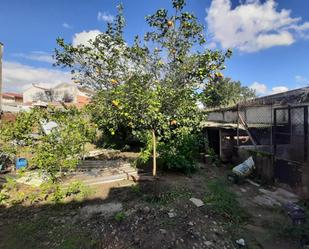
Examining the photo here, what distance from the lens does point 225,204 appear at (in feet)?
15.2

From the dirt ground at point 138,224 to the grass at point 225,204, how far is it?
115 mm

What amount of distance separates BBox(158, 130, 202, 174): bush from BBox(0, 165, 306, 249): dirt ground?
4.60ft

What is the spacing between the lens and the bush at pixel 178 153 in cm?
671

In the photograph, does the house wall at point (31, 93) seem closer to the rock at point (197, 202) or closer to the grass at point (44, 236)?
the grass at point (44, 236)

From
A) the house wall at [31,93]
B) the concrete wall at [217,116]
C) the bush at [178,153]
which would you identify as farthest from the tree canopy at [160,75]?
the house wall at [31,93]

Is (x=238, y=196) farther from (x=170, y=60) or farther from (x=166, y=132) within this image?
(x=170, y=60)

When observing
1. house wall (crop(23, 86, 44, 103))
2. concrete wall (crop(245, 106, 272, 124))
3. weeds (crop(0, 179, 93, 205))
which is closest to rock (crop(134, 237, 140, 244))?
weeds (crop(0, 179, 93, 205))

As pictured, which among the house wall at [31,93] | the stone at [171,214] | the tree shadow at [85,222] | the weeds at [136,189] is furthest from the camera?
the house wall at [31,93]

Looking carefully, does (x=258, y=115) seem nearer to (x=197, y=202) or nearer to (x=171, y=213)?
(x=197, y=202)

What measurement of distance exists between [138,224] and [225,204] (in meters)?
1.95

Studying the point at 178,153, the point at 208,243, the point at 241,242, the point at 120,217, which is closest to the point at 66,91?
the point at 178,153

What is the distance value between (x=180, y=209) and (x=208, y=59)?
12.6ft

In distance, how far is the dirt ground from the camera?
344 centimetres

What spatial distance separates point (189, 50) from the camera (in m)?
6.14
